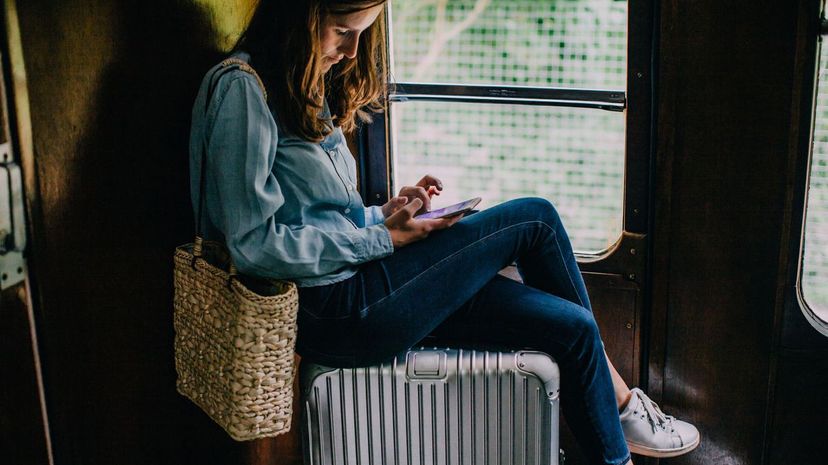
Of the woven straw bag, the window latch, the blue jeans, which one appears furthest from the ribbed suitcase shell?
the window latch

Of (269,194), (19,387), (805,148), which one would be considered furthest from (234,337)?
(805,148)

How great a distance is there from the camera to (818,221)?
213 centimetres

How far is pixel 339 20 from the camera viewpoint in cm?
165

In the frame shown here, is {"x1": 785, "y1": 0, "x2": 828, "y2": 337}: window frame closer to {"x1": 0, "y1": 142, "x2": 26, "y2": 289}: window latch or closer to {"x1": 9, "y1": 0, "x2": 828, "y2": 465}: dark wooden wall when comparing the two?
A: {"x1": 9, "y1": 0, "x2": 828, "y2": 465}: dark wooden wall

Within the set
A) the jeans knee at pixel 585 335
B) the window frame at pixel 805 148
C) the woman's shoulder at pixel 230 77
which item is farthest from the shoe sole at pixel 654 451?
the woman's shoulder at pixel 230 77

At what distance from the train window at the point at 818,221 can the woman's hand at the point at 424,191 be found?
891mm

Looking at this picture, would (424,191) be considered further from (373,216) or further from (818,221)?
(818,221)

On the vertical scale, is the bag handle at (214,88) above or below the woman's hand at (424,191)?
above

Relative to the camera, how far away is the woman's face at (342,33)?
166 centimetres

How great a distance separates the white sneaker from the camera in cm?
203

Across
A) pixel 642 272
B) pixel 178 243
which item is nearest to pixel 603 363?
pixel 642 272

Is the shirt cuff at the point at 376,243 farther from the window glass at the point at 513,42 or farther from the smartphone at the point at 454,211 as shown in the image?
the window glass at the point at 513,42

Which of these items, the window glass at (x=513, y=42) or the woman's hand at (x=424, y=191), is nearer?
the woman's hand at (x=424, y=191)

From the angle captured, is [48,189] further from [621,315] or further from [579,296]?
[621,315]
